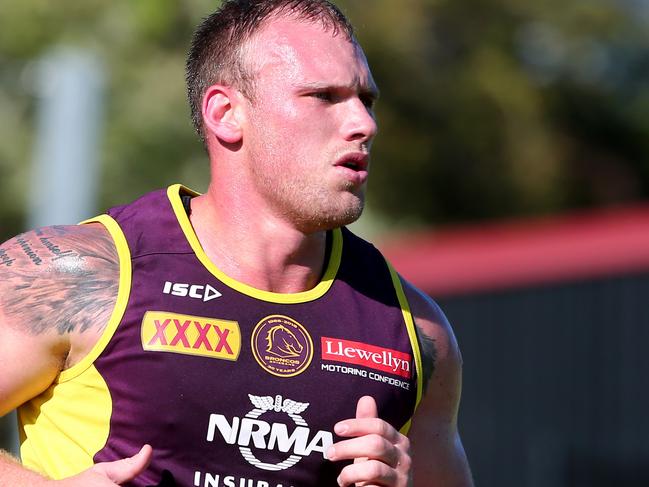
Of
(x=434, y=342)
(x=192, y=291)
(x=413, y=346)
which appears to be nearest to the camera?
(x=192, y=291)

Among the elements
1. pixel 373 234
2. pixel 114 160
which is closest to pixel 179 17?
pixel 114 160

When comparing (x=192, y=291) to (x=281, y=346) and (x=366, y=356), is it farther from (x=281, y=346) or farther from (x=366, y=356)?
(x=366, y=356)

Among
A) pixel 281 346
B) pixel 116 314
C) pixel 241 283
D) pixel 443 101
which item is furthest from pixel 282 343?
pixel 443 101

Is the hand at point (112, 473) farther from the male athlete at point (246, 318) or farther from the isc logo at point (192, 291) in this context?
the isc logo at point (192, 291)

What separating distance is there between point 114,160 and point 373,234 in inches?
193

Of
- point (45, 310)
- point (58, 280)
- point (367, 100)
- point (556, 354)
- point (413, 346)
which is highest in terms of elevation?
point (556, 354)

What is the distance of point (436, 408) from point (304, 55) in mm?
1203

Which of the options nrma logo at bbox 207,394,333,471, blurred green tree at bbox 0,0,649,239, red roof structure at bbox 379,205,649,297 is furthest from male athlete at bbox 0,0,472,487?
blurred green tree at bbox 0,0,649,239

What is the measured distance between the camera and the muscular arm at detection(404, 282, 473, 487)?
14.5ft

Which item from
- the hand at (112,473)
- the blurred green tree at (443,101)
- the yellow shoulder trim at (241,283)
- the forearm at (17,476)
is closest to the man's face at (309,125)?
the yellow shoulder trim at (241,283)

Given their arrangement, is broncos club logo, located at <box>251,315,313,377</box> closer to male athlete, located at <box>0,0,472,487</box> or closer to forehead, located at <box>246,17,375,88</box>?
A: male athlete, located at <box>0,0,472,487</box>

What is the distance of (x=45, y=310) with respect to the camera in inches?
156

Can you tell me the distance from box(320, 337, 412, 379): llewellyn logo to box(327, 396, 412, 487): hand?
0.23m

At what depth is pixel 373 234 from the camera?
2431 cm
